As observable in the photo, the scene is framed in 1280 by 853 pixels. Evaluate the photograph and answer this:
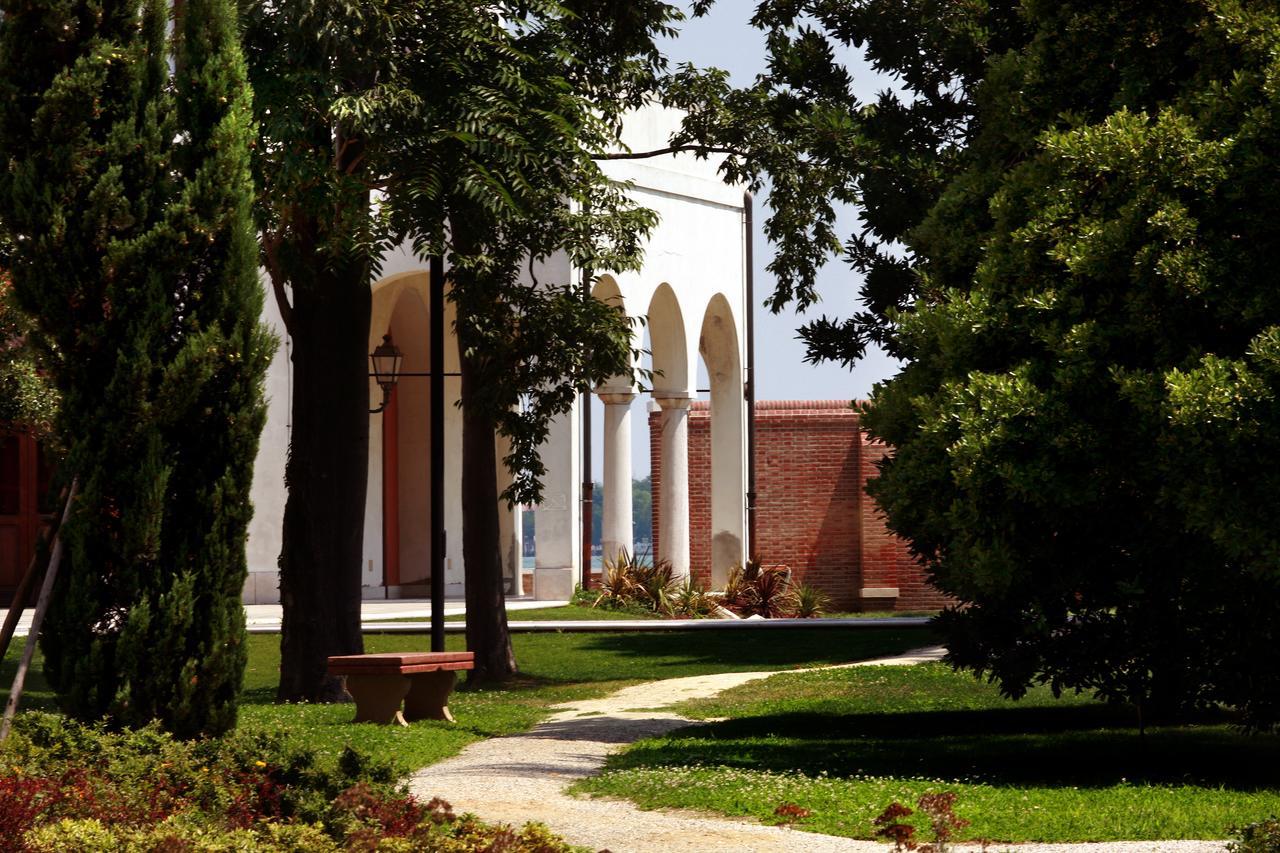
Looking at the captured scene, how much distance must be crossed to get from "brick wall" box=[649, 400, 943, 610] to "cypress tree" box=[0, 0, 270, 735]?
2102 centimetres

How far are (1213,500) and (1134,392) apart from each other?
77 centimetres

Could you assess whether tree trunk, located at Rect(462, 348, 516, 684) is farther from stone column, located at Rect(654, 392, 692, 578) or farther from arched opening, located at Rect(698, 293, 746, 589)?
arched opening, located at Rect(698, 293, 746, 589)

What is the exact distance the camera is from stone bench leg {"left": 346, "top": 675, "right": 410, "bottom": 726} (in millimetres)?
13000

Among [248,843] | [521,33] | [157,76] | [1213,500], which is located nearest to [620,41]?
[521,33]

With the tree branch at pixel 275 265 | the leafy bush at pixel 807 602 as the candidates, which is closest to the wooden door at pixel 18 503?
the leafy bush at pixel 807 602

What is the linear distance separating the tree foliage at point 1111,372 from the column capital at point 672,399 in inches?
689

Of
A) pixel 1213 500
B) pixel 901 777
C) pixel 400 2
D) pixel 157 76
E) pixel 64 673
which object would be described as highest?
pixel 400 2

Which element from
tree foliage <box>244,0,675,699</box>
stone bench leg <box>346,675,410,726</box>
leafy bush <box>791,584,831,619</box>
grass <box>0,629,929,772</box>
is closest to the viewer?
grass <box>0,629,929,772</box>

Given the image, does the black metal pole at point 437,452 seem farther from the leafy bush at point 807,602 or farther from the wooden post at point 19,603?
the leafy bush at point 807,602

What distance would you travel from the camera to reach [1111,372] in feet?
31.8

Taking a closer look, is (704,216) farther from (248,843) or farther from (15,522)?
(248,843)

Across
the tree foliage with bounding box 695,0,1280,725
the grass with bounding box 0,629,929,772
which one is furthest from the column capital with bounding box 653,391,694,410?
the tree foliage with bounding box 695,0,1280,725

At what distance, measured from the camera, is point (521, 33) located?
15.3 meters

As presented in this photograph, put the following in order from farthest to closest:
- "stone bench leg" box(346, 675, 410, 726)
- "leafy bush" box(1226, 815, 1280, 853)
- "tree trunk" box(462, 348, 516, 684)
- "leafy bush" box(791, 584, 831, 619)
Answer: "leafy bush" box(791, 584, 831, 619), "tree trunk" box(462, 348, 516, 684), "stone bench leg" box(346, 675, 410, 726), "leafy bush" box(1226, 815, 1280, 853)
